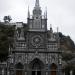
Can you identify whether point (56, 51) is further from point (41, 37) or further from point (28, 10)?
point (28, 10)

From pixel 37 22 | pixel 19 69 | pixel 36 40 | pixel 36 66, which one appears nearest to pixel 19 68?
pixel 19 69

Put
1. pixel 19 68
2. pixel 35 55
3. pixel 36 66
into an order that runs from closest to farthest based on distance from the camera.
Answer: pixel 19 68
pixel 35 55
pixel 36 66

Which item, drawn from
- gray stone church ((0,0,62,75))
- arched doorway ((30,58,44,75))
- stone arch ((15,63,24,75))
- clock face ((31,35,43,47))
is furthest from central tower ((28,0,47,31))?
stone arch ((15,63,24,75))

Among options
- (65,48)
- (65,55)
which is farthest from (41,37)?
(65,48)

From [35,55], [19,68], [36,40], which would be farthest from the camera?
[36,40]

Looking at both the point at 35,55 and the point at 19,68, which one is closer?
the point at 19,68

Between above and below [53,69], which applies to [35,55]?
above

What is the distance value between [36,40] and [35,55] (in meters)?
2.87

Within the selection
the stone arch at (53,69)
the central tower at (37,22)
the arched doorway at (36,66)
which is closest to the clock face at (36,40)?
the central tower at (37,22)

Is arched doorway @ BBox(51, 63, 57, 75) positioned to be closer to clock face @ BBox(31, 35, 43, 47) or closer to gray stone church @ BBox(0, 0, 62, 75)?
gray stone church @ BBox(0, 0, 62, 75)

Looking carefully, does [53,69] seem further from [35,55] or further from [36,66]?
[35,55]

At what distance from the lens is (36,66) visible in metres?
54.6

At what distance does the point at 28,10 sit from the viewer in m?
56.9

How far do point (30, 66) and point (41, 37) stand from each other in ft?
19.0
